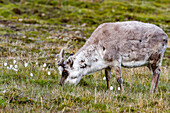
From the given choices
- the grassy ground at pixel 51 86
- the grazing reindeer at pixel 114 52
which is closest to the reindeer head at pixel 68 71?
the grazing reindeer at pixel 114 52

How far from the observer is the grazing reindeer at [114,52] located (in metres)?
10.7

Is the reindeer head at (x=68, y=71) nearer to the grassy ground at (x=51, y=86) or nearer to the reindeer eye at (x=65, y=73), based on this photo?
the reindeer eye at (x=65, y=73)

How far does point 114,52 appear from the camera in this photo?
10555mm

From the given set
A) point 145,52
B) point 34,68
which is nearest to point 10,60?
point 34,68

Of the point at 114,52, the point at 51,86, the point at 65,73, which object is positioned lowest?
the point at 51,86

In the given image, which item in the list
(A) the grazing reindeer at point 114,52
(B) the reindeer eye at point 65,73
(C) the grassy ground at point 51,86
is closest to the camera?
(C) the grassy ground at point 51,86

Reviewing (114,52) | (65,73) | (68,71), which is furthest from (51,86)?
(114,52)

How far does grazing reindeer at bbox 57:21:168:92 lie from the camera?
1066 centimetres

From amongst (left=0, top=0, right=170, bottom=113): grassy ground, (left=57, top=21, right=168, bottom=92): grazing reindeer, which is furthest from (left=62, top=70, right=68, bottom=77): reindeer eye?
(left=0, top=0, right=170, bottom=113): grassy ground

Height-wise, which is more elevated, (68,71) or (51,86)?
(68,71)

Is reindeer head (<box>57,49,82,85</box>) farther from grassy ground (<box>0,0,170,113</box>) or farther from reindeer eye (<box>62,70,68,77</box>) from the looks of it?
grassy ground (<box>0,0,170,113</box>)

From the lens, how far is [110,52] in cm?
1052

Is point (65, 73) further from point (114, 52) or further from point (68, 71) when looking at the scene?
point (114, 52)

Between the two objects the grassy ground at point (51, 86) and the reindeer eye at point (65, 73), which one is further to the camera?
the reindeer eye at point (65, 73)
